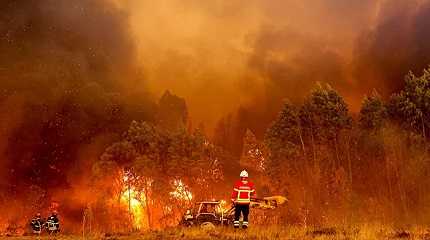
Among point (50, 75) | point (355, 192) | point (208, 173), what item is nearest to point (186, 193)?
point (208, 173)

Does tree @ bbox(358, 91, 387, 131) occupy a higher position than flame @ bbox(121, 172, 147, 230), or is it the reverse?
tree @ bbox(358, 91, 387, 131)

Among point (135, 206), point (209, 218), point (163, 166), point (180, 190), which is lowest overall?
point (209, 218)

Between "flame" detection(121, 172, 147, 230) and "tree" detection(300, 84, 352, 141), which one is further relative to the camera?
"flame" detection(121, 172, 147, 230)

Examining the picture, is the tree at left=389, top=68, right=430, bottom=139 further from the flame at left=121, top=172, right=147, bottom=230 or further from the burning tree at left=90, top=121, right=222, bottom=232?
the flame at left=121, top=172, right=147, bottom=230

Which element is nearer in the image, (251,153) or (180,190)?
(180,190)

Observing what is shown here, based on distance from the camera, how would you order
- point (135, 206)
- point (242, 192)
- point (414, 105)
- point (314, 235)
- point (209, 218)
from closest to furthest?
point (314, 235) → point (242, 192) → point (209, 218) → point (414, 105) → point (135, 206)

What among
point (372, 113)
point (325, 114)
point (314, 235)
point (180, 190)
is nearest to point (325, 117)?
point (325, 114)

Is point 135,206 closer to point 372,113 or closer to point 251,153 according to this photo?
point 372,113

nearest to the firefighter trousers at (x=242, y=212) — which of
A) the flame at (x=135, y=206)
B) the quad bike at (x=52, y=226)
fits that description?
the quad bike at (x=52, y=226)

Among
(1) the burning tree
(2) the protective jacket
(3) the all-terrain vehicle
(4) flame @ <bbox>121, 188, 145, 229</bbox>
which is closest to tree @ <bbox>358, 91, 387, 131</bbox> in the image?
(1) the burning tree

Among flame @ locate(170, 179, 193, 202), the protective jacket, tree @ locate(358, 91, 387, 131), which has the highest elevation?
tree @ locate(358, 91, 387, 131)

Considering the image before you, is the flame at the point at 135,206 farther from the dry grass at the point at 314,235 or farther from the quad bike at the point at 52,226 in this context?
the dry grass at the point at 314,235

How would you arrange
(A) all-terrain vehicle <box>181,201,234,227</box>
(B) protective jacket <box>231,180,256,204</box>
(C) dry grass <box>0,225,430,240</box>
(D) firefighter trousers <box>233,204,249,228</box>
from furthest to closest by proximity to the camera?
(A) all-terrain vehicle <box>181,201,234,227</box>
(B) protective jacket <box>231,180,256,204</box>
(D) firefighter trousers <box>233,204,249,228</box>
(C) dry grass <box>0,225,430,240</box>

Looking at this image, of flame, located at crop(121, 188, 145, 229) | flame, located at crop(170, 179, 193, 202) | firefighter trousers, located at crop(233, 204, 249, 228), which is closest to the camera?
firefighter trousers, located at crop(233, 204, 249, 228)
